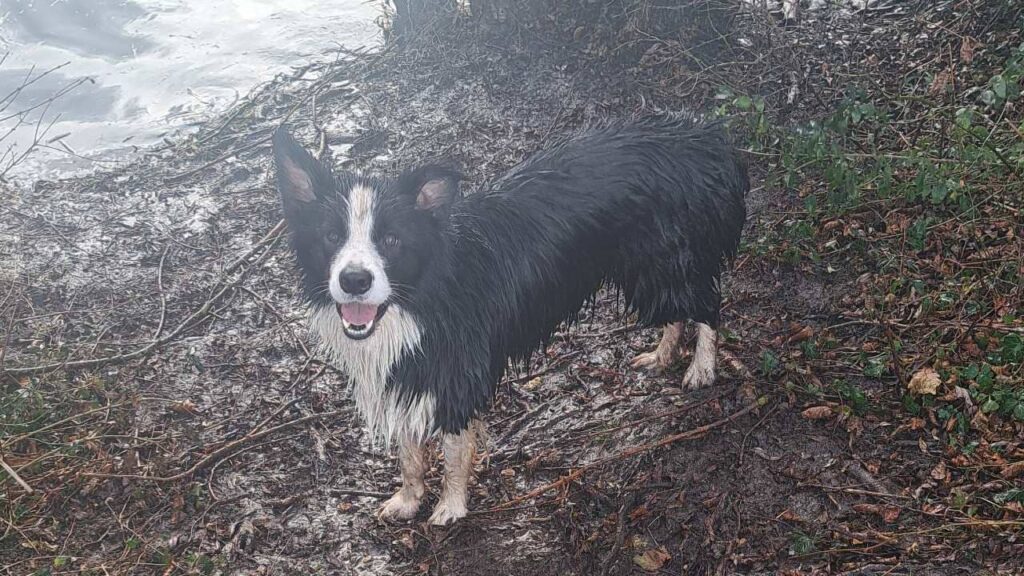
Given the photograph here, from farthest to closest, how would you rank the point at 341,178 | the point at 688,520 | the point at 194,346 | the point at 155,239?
the point at 155,239 → the point at 194,346 → the point at 688,520 → the point at 341,178

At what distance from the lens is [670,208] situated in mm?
4133

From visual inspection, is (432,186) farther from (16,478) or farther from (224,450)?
(16,478)

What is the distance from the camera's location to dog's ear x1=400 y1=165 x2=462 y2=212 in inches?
130

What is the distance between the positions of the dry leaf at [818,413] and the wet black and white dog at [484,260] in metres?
0.59

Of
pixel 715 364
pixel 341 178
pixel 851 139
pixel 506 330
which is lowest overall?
pixel 715 364

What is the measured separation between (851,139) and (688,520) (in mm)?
2838

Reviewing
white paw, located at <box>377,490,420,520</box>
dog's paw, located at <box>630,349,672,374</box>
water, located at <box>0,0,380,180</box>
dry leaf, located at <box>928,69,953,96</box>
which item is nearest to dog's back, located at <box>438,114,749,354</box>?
dog's paw, located at <box>630,349,672,374</box>

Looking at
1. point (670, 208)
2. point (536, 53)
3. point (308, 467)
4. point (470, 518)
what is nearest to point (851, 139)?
point (670, 208)

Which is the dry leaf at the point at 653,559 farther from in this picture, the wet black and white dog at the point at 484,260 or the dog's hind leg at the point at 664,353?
the dog's hind leg at the point at 664,353

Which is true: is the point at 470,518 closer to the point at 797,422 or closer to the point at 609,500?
the point at 609,500

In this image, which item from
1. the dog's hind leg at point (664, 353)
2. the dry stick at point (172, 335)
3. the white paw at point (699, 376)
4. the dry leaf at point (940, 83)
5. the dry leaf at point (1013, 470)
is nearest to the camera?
the dry leaf at point (1013, 470)

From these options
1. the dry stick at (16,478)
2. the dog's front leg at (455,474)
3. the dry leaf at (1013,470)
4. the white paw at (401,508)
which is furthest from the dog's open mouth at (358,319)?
the dry leaf at (1013,470)

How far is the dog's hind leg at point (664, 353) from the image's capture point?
15.2 ft

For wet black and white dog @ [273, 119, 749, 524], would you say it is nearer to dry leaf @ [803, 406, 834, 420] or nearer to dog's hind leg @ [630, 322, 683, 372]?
dog's hind leg @ [630, 322, 683, 372]
